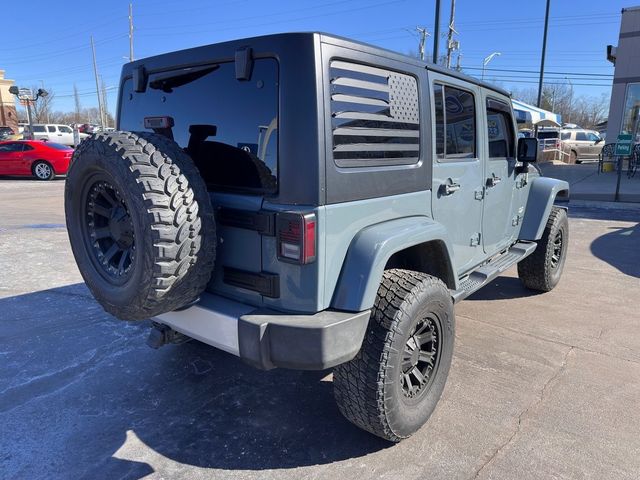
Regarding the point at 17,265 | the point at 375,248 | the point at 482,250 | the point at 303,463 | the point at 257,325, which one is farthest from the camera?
the point at 17,265

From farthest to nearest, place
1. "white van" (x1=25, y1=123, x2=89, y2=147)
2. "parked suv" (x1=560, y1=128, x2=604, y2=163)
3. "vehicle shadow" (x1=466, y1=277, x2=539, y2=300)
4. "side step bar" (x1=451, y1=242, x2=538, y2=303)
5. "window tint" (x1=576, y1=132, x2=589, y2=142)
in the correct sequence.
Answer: "white van" (x1=25, y1=123, x2=89, y2=147) → "window tint" (x1=576, y1=132, x2=589, y2=142) → "parked suv" (x1=560, y1=128, x2=604, y2=163) → "vehicle shadow" (x1=466, y1=277, x2=539, y2=300) → "side step bar" (x1=451, y1=242, x2=538, y2=303)

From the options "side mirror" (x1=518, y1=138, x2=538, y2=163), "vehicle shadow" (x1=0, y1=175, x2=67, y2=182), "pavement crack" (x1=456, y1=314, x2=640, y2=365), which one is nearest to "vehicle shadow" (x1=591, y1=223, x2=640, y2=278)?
"pavement crack" (x1=456, y1=314, x2=640, y2=365)

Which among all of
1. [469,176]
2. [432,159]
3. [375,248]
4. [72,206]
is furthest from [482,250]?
[72,206]

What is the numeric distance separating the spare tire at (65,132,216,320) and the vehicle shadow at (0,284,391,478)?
0.81 meters

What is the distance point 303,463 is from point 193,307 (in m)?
1.00

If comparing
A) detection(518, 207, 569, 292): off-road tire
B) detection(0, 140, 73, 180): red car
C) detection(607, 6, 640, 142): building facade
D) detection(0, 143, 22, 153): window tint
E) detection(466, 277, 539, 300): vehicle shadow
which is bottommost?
detection(466, 277, 539, 300): vehicle shadow

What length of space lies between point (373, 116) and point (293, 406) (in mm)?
1838

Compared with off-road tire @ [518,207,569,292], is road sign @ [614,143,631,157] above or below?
above

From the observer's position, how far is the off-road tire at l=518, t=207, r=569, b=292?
4.81m

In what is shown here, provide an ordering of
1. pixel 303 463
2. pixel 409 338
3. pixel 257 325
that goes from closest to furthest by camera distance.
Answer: pixel 257 325, pixel 303 463, pixel 409 338

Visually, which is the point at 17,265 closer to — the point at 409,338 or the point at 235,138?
the point at 235,138

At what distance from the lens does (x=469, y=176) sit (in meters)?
3.36

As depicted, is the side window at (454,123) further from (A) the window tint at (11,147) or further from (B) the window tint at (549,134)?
(B) the window tint at (549,134)

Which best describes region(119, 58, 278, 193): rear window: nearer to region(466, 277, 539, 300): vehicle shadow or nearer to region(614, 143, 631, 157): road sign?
region(466, 277, 539, 300): vehicle shadow
